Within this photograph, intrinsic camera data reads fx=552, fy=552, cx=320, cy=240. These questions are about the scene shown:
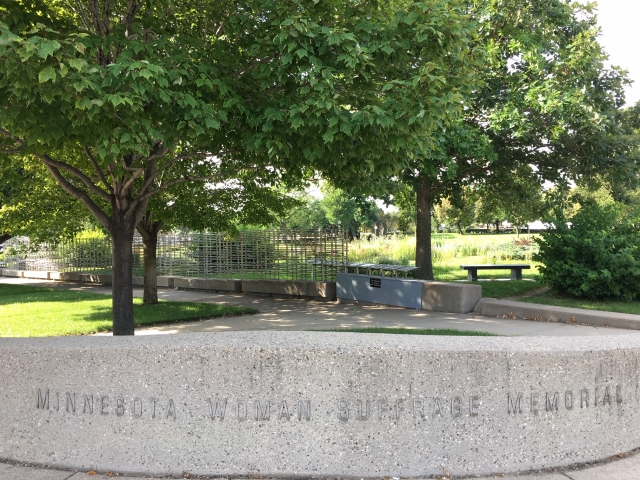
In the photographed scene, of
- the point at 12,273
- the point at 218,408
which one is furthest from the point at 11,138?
the point at 12,273

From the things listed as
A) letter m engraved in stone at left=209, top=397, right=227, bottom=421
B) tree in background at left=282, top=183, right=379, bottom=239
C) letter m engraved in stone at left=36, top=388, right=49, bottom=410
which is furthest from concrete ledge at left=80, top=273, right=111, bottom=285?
tree in background at left=282, top=183, right=379, bottom=239

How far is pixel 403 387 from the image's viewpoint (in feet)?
13.2

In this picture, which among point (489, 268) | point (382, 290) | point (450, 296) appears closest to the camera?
point (450, 296)

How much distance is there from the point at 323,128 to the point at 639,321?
7339 millimetres

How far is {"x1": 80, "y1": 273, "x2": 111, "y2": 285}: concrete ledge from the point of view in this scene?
2311cm

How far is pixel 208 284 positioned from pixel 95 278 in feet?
23.3

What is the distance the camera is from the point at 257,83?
7.54 m

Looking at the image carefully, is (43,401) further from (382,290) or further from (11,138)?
(382,290)

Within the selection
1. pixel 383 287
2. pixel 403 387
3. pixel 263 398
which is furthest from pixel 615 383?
pixel 383 287

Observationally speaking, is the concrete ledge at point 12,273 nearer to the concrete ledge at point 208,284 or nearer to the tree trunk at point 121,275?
the concrete ledge at point 208,284

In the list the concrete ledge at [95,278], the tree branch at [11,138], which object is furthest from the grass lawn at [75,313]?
the concrete ledge at [95,278]

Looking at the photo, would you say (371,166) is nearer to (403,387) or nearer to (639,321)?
(403,387)

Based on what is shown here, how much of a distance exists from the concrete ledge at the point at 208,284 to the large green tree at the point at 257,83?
11.2 m

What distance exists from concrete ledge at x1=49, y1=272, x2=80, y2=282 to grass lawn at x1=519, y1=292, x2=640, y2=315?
19.4m
